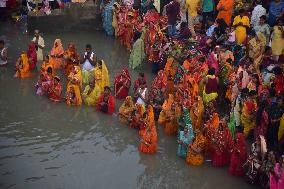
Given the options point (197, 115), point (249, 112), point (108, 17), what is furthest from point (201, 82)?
point (108, 17)

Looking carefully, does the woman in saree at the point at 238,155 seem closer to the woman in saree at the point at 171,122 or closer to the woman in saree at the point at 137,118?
the woman in saree at the point at 171,122

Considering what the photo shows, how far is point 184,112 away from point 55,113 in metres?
3.33

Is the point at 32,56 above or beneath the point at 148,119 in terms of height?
above

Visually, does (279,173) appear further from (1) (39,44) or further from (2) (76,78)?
(1) (39,44)

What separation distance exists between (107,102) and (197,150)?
303cm

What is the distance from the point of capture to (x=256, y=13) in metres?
14.1

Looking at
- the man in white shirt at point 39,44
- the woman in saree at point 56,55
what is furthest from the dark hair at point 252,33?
the man in white shirt at point 39,44

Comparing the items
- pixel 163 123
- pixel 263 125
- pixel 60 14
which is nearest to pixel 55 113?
pixel 163 123

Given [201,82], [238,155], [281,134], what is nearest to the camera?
[238,155]

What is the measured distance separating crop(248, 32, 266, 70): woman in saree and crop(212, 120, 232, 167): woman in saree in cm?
331

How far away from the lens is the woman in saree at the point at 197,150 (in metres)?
10.1

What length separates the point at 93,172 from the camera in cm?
995

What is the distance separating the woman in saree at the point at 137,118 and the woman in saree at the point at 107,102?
80cm

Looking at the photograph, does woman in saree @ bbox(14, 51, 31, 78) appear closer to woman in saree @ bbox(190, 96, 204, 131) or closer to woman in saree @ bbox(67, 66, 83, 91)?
woman in saree @ bbox(67, 66, 83, 91)
